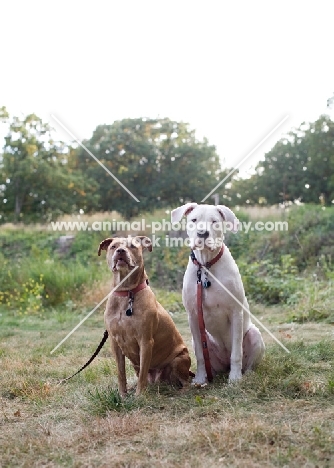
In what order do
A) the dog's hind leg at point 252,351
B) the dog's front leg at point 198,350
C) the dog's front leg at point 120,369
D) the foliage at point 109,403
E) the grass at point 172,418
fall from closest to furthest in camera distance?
the grass at point 172,418
the foliage at point 109,403
the dog's front leg at point 120,369
the dog's front leg at point 198,350
the dog's hind leg at point 252,351

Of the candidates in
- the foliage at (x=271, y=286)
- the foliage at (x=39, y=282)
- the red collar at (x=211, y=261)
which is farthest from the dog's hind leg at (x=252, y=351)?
the foliage at (x=39, y=282)

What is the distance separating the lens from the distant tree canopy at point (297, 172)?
31.1 m

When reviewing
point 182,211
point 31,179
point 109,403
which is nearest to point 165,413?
point 109,403

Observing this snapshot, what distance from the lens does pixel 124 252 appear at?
411cm

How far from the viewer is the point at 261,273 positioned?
11.6 metres

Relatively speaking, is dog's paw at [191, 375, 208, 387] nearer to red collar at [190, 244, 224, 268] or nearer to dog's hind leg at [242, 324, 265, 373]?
dog's hind leg at [242, 324, 265, 373]

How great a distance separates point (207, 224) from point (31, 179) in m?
25.3

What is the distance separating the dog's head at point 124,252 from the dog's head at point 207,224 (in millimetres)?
434

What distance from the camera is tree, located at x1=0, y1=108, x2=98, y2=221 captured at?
91.0 ft

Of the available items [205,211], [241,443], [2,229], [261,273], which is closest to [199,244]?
[205,211]

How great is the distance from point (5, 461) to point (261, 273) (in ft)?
30.5

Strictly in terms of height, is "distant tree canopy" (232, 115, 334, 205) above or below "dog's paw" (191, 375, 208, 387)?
above

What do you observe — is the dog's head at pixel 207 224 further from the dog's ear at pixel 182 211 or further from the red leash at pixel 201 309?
the red leash at pixel 201 309

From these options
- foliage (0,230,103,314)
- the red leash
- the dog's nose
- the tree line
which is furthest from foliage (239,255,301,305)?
the tree line
